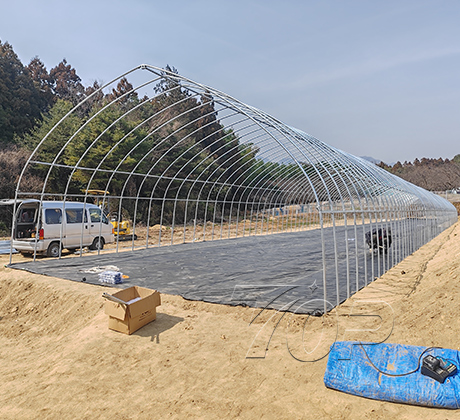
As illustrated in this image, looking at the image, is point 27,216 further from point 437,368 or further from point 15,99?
point 15,99

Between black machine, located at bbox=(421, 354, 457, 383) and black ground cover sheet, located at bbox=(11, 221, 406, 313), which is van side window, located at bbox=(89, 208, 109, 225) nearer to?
black ground cover sheet, located at bbox=(11, 221, 406, 313)

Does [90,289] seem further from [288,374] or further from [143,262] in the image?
[288,374]

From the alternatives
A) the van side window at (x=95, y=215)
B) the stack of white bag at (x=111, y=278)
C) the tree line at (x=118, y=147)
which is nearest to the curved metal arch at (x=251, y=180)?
the tree line at (x=118, y=147)

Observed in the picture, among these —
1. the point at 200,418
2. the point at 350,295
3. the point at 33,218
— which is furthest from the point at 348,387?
the point at 33,218

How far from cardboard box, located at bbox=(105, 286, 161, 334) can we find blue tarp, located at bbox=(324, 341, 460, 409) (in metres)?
2.85

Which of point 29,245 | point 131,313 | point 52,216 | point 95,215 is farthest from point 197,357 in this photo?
point 95,215

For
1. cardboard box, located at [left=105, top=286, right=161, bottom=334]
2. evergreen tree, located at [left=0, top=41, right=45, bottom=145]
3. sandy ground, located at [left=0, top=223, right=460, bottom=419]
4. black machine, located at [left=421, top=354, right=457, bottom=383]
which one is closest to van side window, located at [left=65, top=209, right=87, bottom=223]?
sandy ground, located at [left=0, top=223, right=460, bottom=419]

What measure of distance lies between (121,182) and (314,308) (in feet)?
63.6

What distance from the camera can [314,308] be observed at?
6.05m

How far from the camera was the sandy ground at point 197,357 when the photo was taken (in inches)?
139

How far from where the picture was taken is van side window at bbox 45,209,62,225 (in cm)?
1162

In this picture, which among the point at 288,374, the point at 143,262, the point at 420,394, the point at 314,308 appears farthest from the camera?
the point at 143,262

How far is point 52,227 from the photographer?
38.5 ft

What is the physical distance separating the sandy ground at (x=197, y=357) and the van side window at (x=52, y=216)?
4.90m
